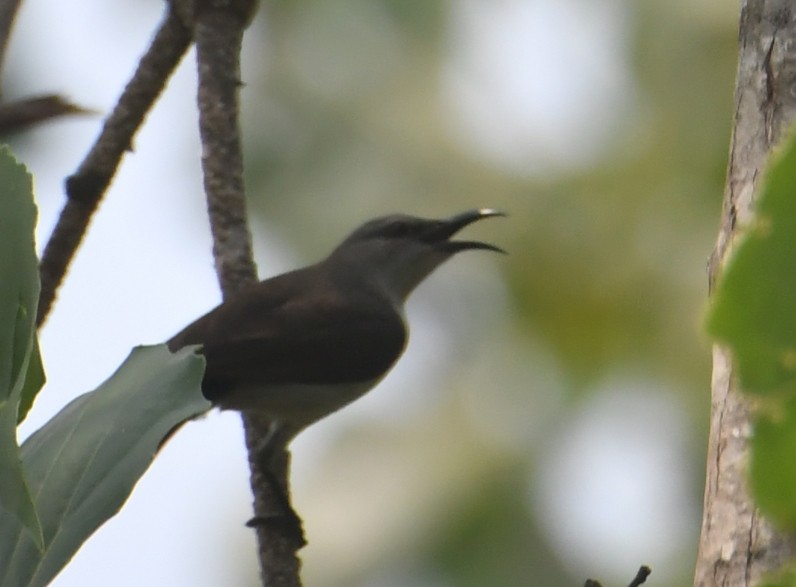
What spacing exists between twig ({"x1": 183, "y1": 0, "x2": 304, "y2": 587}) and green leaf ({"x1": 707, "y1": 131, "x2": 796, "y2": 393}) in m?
3.33

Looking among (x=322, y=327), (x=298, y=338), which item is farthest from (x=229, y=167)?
(x=322, y=327)

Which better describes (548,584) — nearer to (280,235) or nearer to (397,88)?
(280,235)

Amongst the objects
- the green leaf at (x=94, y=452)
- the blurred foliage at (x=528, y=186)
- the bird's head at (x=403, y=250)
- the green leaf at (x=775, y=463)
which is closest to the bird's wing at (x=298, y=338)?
the bird's head at (x=403, y=250)

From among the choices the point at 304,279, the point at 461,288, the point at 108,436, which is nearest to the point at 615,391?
the point at 461,288

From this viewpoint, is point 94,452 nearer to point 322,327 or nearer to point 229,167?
point 229,167

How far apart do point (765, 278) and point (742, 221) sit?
5.70ft

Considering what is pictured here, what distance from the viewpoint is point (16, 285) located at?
5.03ft

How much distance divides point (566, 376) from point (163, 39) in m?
4.63

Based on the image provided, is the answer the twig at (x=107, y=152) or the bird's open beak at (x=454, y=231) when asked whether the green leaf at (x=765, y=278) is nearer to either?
the twig at (x=107, y=152)

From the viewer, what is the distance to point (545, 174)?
28.3ft

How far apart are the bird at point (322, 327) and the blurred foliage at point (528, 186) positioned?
8.91 feet

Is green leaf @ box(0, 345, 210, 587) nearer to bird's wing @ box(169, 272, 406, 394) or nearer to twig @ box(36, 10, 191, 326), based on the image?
twig @ box(36, 10, 191, 326)

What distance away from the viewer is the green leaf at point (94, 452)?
1.48 meters

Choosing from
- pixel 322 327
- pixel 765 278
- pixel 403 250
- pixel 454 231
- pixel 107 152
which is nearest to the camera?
pixel 765 278
